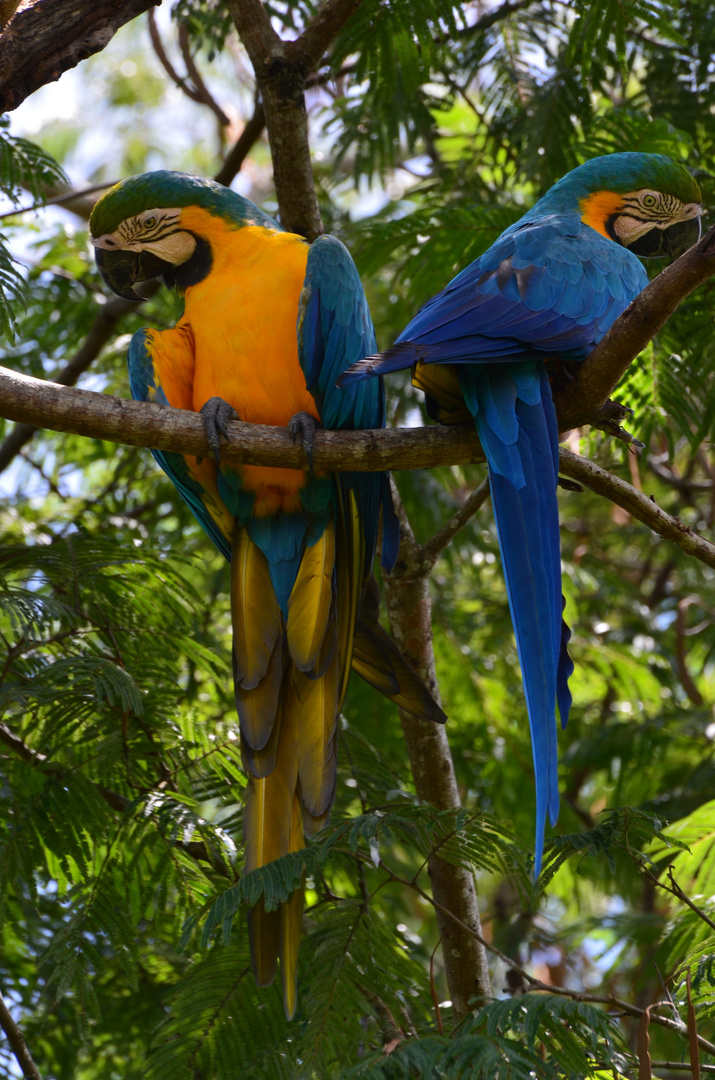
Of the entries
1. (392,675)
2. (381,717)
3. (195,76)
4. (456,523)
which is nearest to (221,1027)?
(392,675)

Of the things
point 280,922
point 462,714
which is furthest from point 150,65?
point 280,922

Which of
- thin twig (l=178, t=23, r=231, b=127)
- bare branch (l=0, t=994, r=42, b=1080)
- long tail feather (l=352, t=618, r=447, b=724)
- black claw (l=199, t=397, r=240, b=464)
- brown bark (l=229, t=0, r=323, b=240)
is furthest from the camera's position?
thin twig (l=178, t=23, r=231, b=127)

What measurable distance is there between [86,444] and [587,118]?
76.1 inches

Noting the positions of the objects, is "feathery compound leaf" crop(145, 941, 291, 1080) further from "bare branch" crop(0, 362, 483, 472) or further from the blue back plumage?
the blue back plumage

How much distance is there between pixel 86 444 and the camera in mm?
3352

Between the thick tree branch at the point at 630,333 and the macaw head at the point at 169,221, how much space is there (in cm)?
79

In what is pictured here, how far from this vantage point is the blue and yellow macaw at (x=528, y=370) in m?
1.39

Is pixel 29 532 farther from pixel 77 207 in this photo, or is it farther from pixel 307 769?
pixel 77 207

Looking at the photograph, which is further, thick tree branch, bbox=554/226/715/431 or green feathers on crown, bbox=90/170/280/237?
green feathers on crown, bbox=90/170/280/237

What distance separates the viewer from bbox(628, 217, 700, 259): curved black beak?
75.6 inches

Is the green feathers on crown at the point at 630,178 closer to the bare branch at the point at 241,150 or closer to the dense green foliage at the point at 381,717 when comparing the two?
the dense green foliage at the point at 381,717

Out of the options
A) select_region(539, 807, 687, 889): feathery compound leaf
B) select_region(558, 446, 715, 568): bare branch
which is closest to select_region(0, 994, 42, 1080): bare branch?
select_region(539, 807, 687, 889): feathery compound leaf

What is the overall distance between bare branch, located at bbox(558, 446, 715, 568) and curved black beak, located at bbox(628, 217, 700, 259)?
62cm

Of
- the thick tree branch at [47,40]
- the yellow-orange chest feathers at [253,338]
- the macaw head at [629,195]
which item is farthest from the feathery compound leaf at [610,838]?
the thick tree branch at [47,40]
